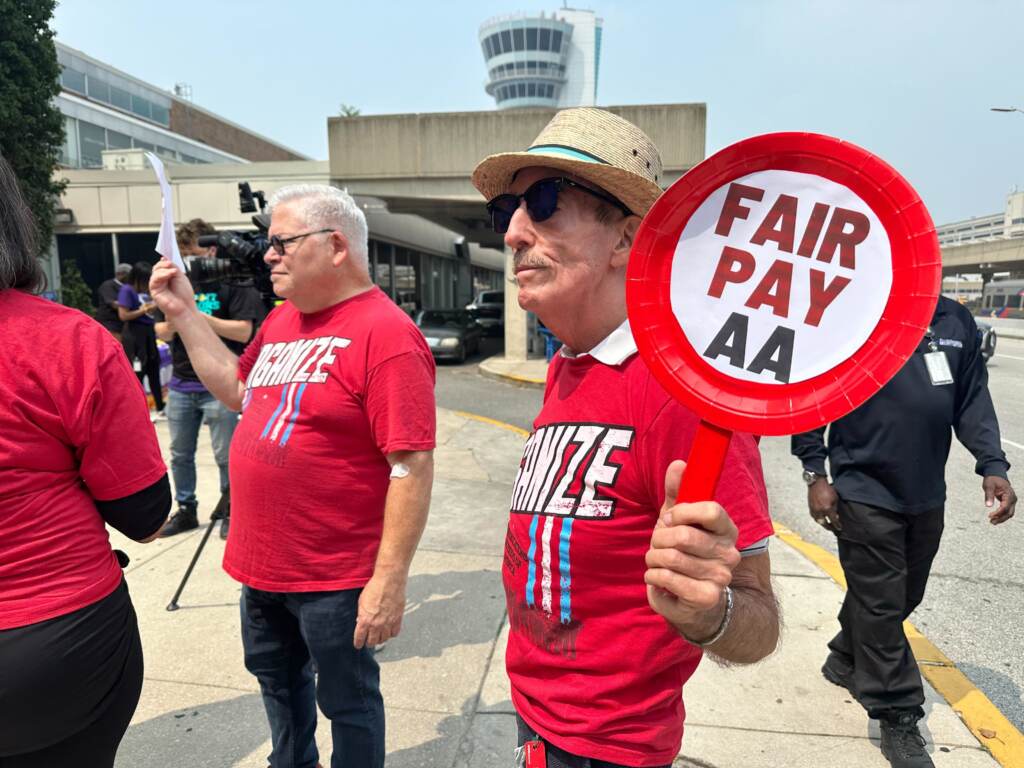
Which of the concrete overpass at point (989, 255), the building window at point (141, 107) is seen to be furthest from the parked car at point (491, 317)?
the building window at point (141, 107)

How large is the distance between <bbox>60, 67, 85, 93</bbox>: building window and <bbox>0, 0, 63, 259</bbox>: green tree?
2645 cm

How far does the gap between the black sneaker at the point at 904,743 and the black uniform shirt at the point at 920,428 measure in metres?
0.79

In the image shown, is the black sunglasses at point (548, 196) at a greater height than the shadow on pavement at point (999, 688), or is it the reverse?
the black sunglasses at point (548, 196)

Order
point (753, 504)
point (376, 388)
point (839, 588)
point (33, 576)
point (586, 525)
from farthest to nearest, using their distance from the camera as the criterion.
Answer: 1. point (839, 588)
2. point (376, 388)
3. point (33, 576)
4. point (586, 525)
5. point (753, 504)

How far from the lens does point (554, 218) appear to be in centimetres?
144

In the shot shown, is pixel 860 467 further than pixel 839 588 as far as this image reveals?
No

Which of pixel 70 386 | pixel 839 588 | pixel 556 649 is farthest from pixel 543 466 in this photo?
pixel 839 588

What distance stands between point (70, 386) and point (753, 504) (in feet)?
4.68

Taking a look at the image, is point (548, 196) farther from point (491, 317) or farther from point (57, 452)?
point (491, 317)

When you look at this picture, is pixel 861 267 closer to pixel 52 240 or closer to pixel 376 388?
pixel 376 388

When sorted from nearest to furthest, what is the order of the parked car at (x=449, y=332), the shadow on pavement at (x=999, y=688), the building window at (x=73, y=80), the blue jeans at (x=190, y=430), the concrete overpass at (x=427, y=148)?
the shadow on pavement at (x=999, y=688) < the blue jeans at (x=190, y=430) < the concrete overpass at (x=427, y=148) < the parked car at (x=449, y=332) < the building window at (x=73, y=80)

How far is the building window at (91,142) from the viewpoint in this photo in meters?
32.9

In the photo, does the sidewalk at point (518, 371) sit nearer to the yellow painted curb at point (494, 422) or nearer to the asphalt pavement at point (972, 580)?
the yellow painted curb at point (494, 422)

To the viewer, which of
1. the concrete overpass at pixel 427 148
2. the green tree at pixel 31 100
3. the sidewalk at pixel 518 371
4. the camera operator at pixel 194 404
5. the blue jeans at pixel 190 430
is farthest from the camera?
the green tree at pixel 31 100
